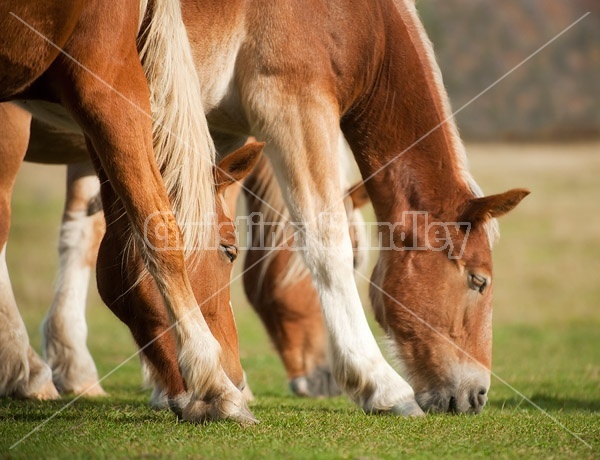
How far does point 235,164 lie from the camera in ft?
15.4

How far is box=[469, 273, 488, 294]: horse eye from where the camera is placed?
547 centimetres

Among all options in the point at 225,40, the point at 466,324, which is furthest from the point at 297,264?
the point at 225,40

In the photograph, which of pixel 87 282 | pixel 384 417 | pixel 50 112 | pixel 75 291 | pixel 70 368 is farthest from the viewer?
pixel 87 282

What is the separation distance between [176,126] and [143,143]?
0.50 meters

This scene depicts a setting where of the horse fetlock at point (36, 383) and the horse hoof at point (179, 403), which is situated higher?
the horse hoof at point (179, 403)

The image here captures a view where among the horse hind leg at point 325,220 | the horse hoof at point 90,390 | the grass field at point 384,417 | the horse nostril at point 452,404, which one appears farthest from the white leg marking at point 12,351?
the horse nostril at point 452,404

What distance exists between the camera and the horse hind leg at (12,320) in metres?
5.38

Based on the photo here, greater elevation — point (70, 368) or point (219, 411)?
point (219, 411)

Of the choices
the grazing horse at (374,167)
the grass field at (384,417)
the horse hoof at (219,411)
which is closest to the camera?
the grass field at (384,417)

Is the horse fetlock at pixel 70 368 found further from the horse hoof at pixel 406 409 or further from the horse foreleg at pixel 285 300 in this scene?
the horse hoof at pixel 406 409

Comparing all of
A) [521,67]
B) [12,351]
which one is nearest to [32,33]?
[12,351]

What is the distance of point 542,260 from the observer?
18.2 metres

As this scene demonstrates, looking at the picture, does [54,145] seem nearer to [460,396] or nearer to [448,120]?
[448,120]

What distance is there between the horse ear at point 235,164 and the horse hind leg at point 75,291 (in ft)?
7.19
